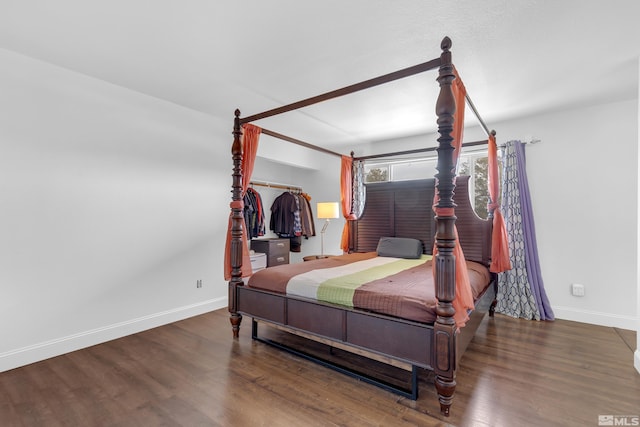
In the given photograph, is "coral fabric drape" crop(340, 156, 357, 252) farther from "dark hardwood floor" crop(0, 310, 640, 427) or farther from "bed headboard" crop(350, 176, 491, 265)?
"dark hardwood floor" crop(0, 310, 640, 427)

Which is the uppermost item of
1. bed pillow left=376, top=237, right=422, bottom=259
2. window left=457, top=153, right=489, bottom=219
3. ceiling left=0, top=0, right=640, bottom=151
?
ceiling left=0, top=0, right=640, bottom=151

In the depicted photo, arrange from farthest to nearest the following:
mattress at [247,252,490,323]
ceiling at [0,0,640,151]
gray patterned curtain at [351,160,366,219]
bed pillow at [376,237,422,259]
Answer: gray patterned curtain at [351,160,366,219], bed pillow at [376,237,422,259], mattress at [247,252,490,323], ceiling at [0,0,640,151]

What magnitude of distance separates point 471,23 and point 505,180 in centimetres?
251

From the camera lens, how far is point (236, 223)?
3.00 metres

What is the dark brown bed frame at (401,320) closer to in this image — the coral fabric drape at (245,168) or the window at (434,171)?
the coral fabric drape at (245,168)

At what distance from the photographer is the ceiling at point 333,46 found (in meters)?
1.95

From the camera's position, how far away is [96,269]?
2.98 meters

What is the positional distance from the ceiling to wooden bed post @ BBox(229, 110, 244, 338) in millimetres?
622

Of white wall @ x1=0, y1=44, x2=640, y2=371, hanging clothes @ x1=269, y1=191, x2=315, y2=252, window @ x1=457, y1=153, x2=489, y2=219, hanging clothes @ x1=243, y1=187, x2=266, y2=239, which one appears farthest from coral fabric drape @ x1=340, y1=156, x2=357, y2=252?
white wall @ x1=0, y1=44, x2=640, y2=371

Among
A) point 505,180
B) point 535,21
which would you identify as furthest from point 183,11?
point 505,180

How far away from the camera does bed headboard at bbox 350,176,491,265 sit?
381 centimetres

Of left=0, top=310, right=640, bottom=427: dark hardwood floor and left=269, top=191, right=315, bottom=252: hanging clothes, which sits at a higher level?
left=269, top=191, right=315, bottom=252: hanging clothes

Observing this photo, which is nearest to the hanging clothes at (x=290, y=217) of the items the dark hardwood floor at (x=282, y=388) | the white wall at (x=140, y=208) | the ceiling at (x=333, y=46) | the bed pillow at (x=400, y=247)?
the white wall at (x=140, y=208)

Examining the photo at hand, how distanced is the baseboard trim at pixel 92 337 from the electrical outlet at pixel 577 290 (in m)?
4.51
